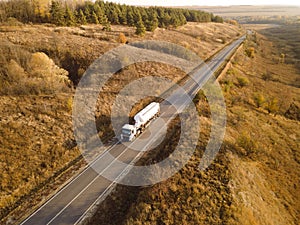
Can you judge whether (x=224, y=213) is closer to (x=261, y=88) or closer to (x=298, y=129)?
(x=298, y=129)

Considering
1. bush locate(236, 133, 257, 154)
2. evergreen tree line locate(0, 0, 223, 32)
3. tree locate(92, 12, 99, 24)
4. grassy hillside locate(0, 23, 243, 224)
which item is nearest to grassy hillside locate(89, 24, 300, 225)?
bush locate(236, 133, 257, 154)

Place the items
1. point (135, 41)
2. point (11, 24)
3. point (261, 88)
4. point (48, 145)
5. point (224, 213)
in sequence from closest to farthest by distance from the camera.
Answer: point (224, 213) → point (48, 145) → point (261, 88) → point (11, 24) → point (135, 41)

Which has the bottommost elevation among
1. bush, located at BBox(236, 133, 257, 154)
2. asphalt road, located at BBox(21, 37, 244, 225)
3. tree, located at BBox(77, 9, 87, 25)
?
asphalt road, located at BBox(21, 37, 244, 225)

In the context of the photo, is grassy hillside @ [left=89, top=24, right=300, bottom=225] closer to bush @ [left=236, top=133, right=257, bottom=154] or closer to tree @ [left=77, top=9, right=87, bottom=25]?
bush @ [left=236, top=133, right=257, bottom=154]

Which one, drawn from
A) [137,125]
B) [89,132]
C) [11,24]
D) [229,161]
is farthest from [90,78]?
[11,24]

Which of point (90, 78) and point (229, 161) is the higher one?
point (90, 78)

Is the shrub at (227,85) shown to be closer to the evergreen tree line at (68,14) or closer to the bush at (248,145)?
the bush at (248,145)

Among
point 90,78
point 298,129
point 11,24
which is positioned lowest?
point 298,129

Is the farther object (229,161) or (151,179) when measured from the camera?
(229,161)
